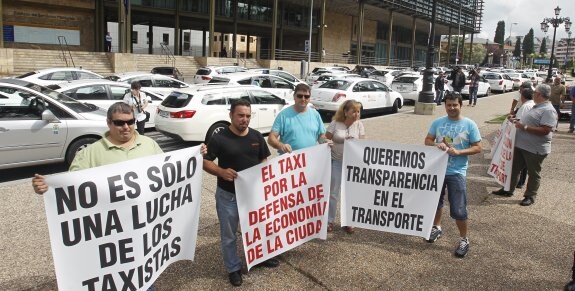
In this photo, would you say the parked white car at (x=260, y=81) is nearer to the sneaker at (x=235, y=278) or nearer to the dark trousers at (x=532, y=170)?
the dark trousers at (x=532, y=170)

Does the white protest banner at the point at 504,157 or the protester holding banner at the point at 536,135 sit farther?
the white protest banner at the point at 504,157

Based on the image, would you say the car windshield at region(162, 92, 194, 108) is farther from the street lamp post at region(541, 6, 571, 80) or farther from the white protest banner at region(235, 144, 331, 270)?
the street lamp post at region(541, 6, 571, 80)

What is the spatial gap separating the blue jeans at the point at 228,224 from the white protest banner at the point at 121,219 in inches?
12.0

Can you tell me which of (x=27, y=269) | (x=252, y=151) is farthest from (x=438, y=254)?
(x=27, y=269)

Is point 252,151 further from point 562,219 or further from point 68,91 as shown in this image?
point 68,91

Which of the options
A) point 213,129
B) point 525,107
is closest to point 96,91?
point 213,129

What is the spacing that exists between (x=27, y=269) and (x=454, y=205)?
422 centimetres

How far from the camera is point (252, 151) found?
3.97 metres

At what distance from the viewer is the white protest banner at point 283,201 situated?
4.12 metres

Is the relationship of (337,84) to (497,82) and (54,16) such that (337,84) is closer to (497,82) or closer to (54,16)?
(497,82)

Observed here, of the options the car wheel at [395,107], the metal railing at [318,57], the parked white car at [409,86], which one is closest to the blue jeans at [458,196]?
the car wheel at [395,107]

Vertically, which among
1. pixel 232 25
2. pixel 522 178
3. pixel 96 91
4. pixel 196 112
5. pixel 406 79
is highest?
pixel 232 25

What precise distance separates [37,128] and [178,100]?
3497 mm

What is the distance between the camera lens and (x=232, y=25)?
4725cm
